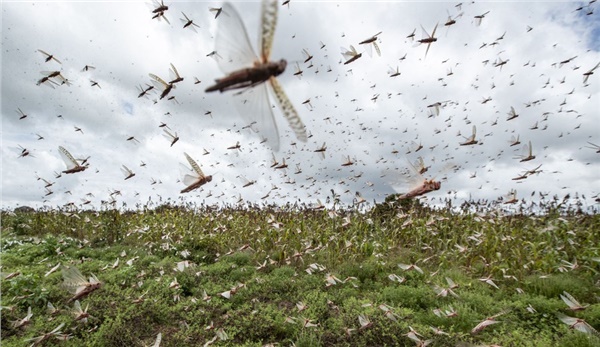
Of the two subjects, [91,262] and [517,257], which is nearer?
[517,257]

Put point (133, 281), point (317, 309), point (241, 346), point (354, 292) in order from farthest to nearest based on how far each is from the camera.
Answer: point (133, 281) < point (354, 292) < point (317, 309) < point (241, 346)

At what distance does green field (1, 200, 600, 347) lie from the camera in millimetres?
4934

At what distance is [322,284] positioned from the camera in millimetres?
6699

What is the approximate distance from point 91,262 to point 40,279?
1157mm

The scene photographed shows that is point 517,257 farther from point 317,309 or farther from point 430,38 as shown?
point 430,38

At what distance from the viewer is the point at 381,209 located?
1181 cm

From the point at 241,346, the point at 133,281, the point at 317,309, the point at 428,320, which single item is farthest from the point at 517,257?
the point at 133,281

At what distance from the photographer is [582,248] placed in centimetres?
790

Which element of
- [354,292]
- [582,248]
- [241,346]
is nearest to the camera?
[241,346]

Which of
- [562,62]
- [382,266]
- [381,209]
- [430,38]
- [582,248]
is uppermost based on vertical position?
[430,38]

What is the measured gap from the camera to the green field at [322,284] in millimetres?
4934

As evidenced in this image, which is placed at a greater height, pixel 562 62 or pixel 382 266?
pixel 562 62

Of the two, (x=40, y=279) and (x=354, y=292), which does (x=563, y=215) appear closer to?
(x=354, y=292)

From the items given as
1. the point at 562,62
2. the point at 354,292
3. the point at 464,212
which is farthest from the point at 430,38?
the point at 464,212
